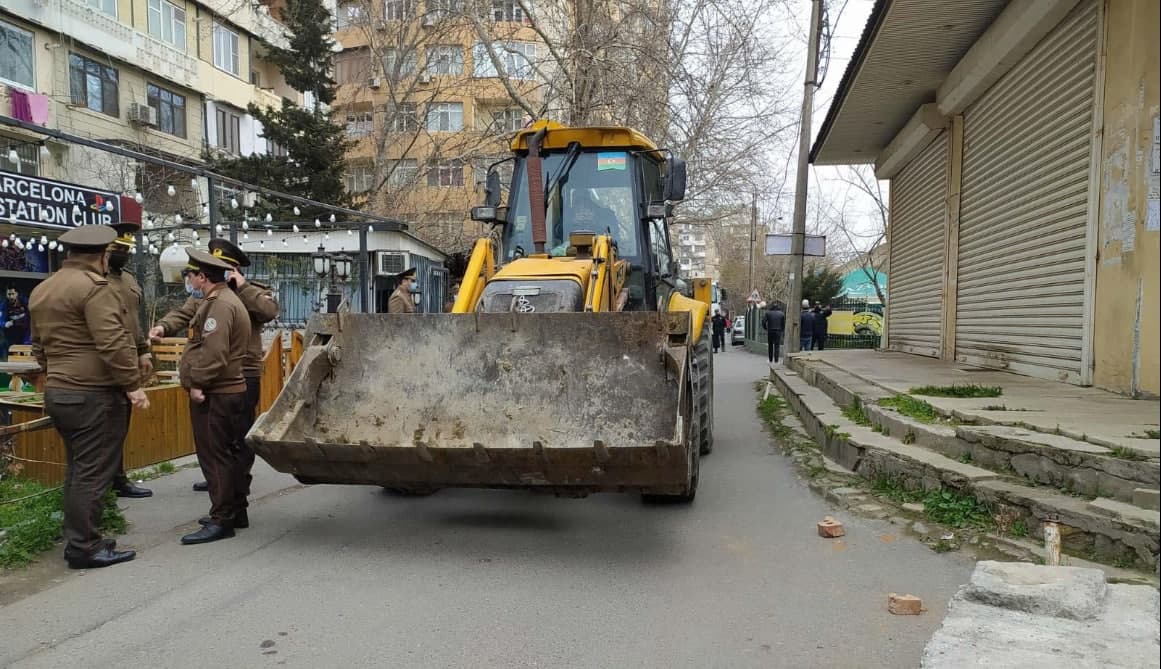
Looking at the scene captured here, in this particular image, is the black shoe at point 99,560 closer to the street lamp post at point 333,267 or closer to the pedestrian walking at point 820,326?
the street lamp post at point 333,267

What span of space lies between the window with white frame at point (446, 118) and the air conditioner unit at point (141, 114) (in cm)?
865

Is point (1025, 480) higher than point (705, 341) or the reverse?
the reverse

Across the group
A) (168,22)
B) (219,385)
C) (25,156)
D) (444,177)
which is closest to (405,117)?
(444,177)

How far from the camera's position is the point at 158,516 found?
573 centimetres

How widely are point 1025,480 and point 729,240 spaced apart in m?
58.4

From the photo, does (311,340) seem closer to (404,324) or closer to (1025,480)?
(404,324)

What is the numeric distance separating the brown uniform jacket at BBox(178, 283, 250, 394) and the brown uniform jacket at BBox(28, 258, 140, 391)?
0.50m

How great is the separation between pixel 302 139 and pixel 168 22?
16.1ft

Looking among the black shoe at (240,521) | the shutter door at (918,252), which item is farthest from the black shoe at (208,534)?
the shutter door at (918,252)

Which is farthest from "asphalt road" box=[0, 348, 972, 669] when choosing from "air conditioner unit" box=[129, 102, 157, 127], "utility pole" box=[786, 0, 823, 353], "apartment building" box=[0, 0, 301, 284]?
"air conditioner unit" box=[129, 102, 157, 127]

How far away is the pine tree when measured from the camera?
23.3 metres

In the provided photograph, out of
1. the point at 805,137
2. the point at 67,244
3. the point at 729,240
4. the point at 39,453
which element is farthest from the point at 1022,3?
the point at 729,240

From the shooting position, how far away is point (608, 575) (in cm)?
443

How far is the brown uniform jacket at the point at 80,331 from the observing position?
4480 millimetres
